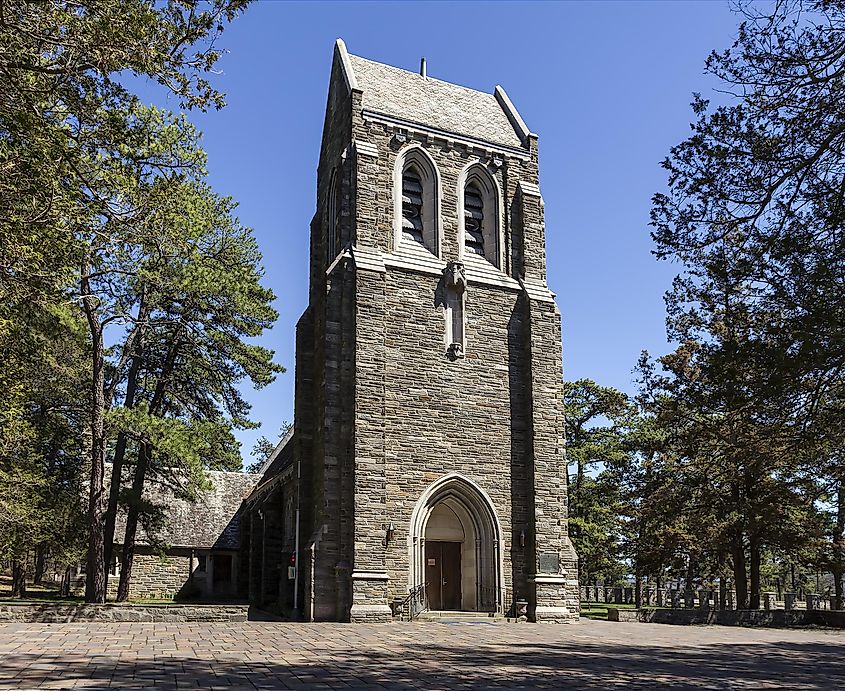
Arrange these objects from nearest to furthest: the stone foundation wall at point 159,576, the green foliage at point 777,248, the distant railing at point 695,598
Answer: the green foliage at point 777,248 < the distant railing at point 695,598 < the stone foundation wall at point 159,576

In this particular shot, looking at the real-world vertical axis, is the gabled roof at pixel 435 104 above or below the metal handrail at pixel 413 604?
above

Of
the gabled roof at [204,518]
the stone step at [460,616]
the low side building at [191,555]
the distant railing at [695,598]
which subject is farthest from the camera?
the gabled roof at [204,518]

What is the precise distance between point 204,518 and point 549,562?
19967 mm

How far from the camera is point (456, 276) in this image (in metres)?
24.0

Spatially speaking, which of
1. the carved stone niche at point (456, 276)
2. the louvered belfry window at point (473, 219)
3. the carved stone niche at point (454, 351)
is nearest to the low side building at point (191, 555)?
the carved stone niche at point (454, 351)

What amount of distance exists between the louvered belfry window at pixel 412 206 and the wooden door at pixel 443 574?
30.6 feet

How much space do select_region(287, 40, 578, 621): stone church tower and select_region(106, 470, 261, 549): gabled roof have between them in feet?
45.2

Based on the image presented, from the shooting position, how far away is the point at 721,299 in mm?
11469

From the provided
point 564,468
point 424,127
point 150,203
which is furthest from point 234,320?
point 150,203

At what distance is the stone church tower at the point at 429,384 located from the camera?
70.3ft

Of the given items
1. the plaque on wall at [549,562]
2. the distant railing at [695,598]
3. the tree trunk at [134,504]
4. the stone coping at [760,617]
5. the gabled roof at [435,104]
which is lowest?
the distant railing at [695,598]

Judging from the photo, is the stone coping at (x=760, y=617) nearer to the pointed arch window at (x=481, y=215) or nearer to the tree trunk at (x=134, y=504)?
the pointed arch window at (x=481, y=215)

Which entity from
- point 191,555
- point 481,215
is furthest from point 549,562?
point 191,555

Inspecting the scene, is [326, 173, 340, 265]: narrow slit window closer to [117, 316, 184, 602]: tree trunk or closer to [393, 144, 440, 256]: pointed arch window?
[393, 144, 440, 256]: pointed arch window
